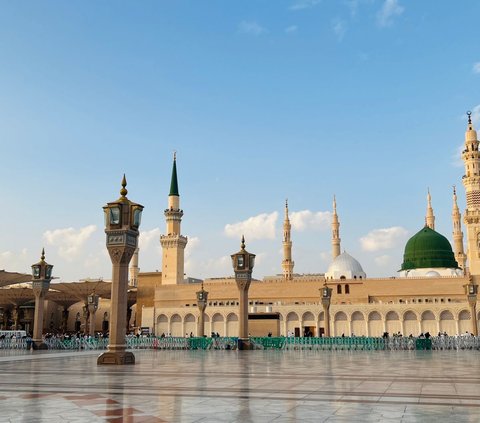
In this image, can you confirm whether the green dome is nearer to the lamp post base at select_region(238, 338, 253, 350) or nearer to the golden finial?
the lamp post base at select_region(238, 338, 253, 350)

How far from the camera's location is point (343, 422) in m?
6.52

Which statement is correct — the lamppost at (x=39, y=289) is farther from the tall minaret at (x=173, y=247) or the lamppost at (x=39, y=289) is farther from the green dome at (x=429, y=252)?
the green dome at (x=429, y=252)

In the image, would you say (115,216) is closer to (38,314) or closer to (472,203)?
(38,314)

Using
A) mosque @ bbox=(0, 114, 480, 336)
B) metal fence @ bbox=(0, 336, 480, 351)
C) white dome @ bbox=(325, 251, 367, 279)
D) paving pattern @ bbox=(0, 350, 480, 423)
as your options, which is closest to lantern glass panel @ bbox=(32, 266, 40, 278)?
metal fence @ bbox=(0, 336, 480, 351)

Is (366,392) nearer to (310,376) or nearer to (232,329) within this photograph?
(310,376)

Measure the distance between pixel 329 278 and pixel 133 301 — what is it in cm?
2806

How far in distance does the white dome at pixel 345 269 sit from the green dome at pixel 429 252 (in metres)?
6.91

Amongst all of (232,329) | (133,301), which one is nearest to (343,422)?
(232,329)

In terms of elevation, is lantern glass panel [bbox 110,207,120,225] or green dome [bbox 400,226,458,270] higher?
green dome [bbox 400,226,458,270]

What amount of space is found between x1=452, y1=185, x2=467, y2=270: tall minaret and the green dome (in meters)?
4.54

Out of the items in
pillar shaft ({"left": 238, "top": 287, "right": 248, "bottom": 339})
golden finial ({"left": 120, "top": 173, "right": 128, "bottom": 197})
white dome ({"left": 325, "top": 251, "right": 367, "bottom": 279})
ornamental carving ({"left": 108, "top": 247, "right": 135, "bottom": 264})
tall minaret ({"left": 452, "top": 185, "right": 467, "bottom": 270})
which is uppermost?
tall minaret ({"left": 452, "top": 185, "right": 467, "bottom": 270})

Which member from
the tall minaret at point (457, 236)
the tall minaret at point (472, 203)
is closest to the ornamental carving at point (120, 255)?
the tall minaret at point (472, 203)

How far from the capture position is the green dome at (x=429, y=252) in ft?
220

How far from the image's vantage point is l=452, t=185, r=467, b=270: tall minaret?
72250 millimetres
